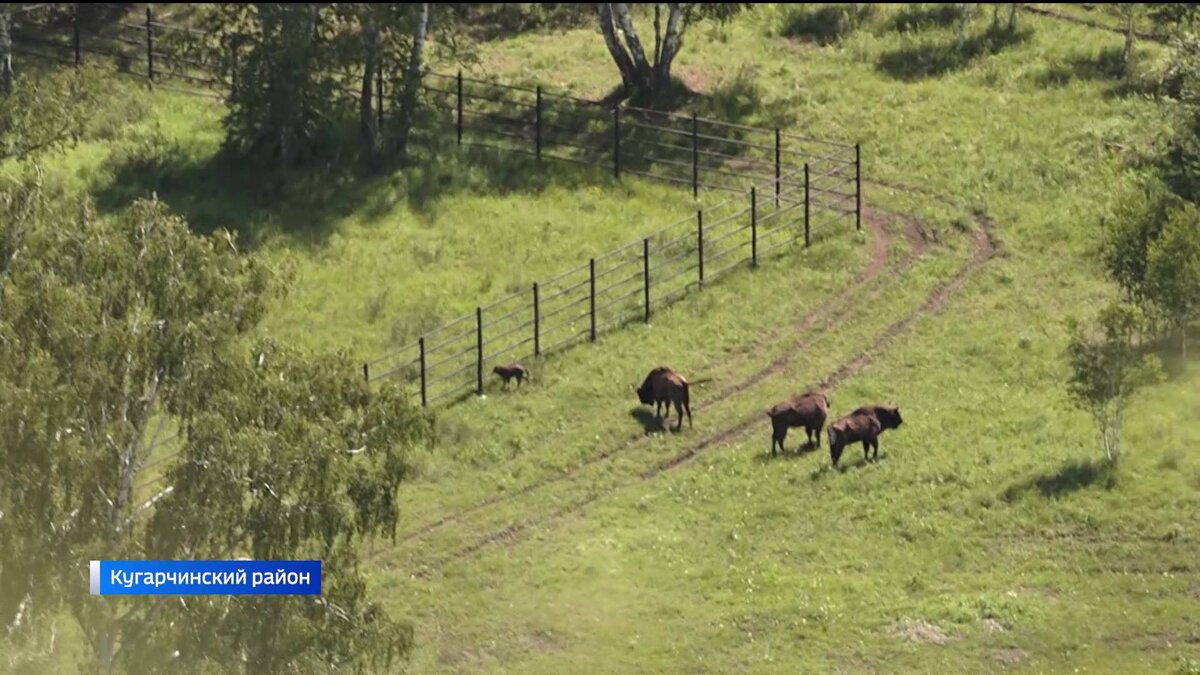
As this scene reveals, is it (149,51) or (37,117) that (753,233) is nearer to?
(37,117)

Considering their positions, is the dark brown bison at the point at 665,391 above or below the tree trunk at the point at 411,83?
below

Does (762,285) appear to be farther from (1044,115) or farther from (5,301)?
(5,301)

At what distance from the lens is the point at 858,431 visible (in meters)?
33.2

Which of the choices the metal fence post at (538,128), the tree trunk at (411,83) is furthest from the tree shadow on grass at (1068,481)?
the tree trunk at (411,83)

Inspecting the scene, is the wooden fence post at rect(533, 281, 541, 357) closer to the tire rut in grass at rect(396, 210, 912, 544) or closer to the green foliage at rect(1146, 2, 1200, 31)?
the tire rut in grass at rect(396, 210, 912, 544)

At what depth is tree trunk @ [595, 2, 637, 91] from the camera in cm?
4753

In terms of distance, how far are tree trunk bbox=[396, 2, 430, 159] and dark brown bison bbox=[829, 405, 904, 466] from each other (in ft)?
45.5

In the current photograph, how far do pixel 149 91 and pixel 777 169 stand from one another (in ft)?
42.4

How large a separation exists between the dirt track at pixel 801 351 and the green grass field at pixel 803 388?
59 mm

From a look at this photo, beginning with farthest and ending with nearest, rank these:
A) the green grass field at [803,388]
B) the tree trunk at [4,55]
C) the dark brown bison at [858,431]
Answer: the tree trunk at [4,55] < the dark brown bison at [858,431] < the green grass field at [803,388]

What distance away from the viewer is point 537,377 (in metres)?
37.0

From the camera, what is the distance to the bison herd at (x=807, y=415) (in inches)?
1309

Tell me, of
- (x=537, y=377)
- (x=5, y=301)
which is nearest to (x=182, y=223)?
(x=5, y=301)

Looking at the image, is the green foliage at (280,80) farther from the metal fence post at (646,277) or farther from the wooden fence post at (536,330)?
the wooden fence post at (536,330)
